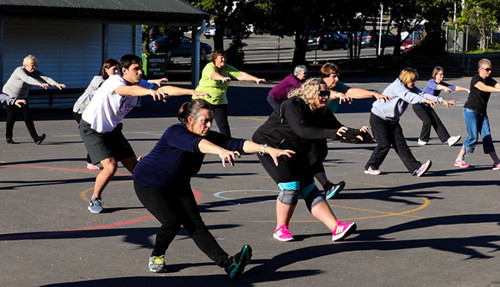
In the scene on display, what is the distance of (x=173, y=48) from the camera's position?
157 ft

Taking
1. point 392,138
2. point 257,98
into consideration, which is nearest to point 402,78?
point 392,138

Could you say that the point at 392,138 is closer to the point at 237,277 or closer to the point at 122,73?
the point at 122,73

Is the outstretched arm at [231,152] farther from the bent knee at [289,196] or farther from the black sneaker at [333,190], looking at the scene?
the black sneaker at [333,190]

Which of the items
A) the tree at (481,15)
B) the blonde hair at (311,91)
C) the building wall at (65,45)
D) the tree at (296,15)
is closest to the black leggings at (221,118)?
the blonde hair at (311,91)

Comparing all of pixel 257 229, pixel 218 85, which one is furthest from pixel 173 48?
pixel 257 229

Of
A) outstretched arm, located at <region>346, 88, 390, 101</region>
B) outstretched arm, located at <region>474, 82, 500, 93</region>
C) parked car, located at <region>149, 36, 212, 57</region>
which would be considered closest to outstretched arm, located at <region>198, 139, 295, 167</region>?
outstretched arm, located at <region>346, 88, 390, 101</region>

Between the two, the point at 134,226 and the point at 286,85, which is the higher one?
the point at 286,85

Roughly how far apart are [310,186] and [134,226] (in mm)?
2095

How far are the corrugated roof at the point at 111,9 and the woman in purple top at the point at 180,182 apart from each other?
1652 cm

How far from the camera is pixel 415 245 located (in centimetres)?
828

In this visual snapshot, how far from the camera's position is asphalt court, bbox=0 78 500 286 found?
278 inches

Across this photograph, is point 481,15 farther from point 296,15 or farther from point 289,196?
point 289,196

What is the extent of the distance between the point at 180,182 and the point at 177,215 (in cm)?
28

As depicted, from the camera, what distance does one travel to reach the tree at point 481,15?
51812mm
